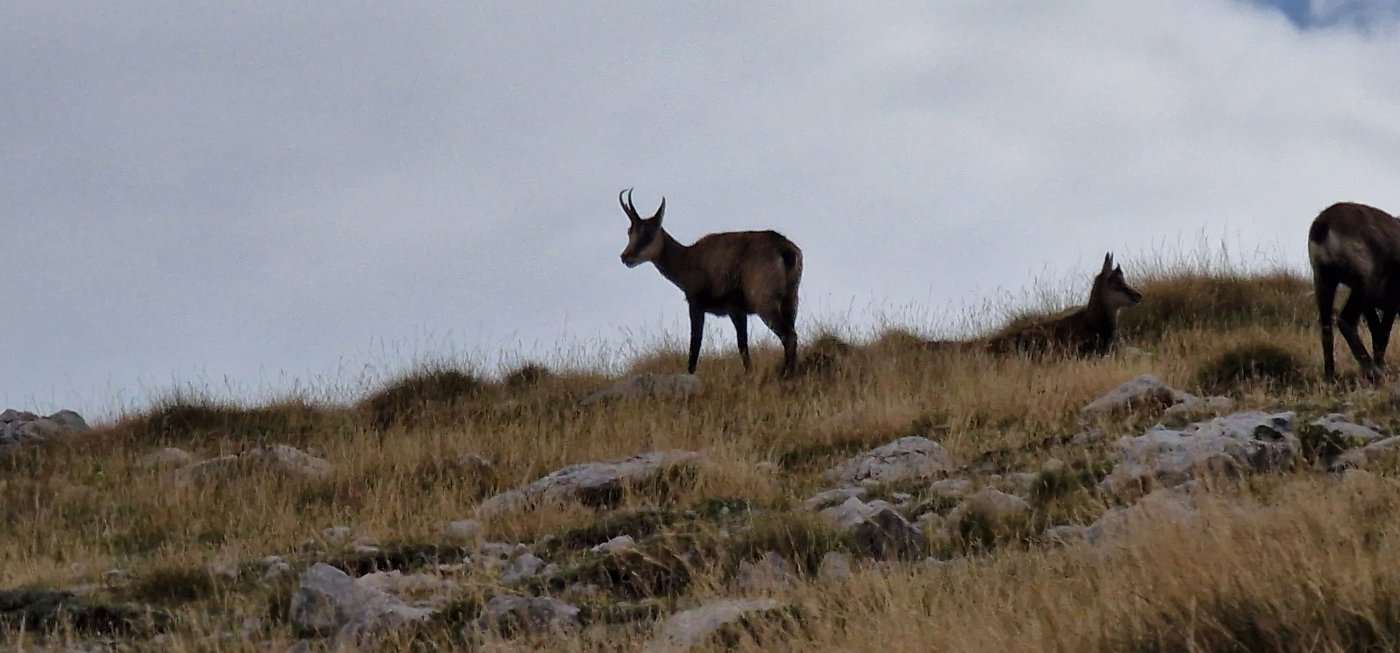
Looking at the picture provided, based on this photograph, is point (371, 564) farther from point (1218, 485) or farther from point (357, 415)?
point (357, 415)

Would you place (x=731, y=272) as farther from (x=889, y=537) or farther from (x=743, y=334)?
(x=889, y=537)

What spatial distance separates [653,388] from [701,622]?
7.57 m

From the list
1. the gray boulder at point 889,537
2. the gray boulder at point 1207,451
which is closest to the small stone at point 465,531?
the gray boulder at point 889,537

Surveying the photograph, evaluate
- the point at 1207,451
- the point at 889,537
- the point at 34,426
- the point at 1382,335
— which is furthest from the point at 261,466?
the point at 1382,335

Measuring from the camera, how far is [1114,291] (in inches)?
523

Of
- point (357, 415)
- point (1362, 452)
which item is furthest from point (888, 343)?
point (1362, 452)

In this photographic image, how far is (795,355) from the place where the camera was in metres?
13.5

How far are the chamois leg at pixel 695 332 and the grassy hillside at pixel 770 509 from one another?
0.39 metres

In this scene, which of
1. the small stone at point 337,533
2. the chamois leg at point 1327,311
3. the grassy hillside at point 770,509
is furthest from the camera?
the chamois leg at point 1327,311

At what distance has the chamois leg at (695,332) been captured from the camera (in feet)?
45.9

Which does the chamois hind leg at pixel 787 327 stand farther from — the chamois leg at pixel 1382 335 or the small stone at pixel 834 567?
the small stone at pixel 834 567

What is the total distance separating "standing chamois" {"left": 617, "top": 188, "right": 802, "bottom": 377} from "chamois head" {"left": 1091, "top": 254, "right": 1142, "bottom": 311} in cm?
272

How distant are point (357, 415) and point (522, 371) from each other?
1892 mm

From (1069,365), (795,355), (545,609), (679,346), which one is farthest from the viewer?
(679,346)
